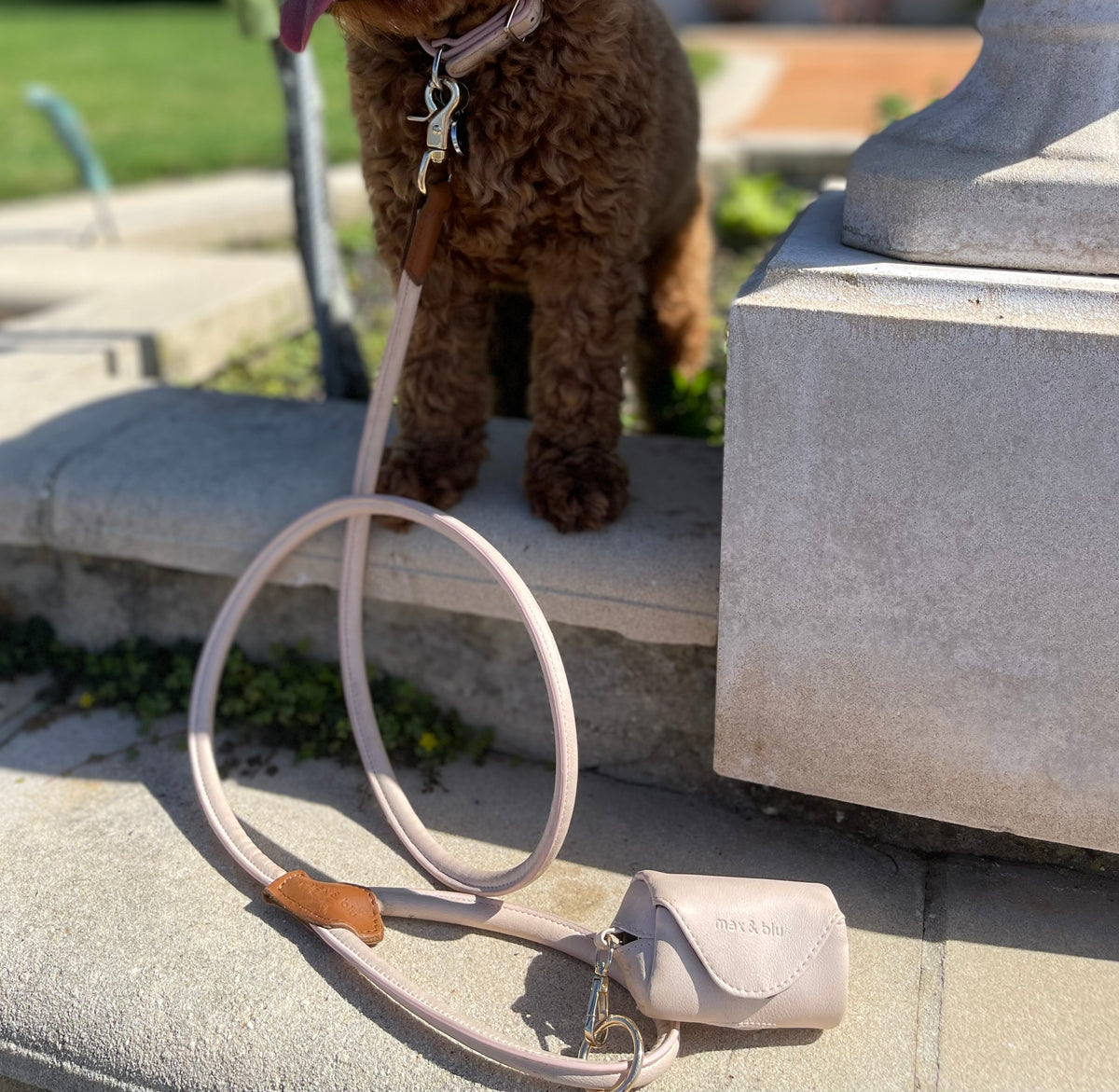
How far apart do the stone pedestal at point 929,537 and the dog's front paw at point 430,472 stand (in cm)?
66

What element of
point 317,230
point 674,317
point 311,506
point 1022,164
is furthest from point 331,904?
point 317,230

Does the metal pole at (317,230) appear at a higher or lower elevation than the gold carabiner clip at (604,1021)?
higher

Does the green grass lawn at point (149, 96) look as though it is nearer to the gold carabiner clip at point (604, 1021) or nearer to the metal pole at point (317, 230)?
the metal pole at point (317, 230)

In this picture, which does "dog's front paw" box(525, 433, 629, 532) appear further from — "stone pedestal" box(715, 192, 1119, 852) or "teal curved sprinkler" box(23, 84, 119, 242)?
"teal curved sprinkler" box(23, 84, 119, 242)

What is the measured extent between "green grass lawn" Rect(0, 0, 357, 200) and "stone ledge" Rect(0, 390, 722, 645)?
5.20 feet

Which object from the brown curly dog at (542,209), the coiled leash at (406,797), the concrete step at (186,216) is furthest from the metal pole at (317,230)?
the concrete step at (186,216)

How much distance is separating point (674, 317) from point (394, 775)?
4.72 feet

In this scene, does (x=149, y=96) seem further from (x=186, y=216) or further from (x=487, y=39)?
(x=487, y=39)

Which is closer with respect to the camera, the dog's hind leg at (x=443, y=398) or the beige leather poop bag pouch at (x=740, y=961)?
the beige leather poop bag pouch at (x=740, y=961)

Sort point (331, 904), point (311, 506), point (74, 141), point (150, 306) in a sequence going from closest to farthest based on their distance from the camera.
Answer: point (331, 904), point (311, 506), point (150, 306), point (74, 141)

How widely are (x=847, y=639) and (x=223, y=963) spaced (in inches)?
45.9

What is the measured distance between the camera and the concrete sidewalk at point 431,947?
1715 mm

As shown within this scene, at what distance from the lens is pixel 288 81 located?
3158 millimetres

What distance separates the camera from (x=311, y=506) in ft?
7.93
